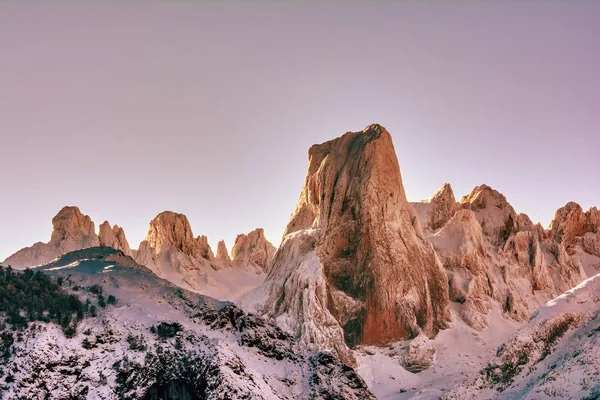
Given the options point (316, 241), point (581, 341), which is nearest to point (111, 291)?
point (581, 341)

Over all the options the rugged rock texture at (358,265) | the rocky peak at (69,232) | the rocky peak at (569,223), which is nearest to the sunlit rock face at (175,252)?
the rocky peak at (69,232)

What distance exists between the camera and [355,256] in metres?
115

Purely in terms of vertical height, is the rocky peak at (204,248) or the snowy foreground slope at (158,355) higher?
the rocky peak at (204,248)

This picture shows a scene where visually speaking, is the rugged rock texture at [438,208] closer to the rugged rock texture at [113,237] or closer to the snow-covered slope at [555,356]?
the rugged rock texture at [113,237]

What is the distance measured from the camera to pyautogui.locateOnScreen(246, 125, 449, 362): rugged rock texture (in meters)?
108

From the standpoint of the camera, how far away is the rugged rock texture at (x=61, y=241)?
148 meters

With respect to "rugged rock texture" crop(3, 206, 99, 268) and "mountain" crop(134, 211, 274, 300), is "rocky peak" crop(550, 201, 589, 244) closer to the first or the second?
"mountain" crop(134, 211, 274, 300)

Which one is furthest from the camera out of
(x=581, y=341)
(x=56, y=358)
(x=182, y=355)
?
(x=581, y=341)

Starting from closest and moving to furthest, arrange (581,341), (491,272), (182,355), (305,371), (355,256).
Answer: (182,355)
(305,371)
(581,341)
(355,256)
(491,272)

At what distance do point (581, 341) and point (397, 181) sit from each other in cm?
7389

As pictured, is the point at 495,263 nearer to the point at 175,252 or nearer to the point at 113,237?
the point at 175,252

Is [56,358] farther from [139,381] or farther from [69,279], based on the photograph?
[69,279]

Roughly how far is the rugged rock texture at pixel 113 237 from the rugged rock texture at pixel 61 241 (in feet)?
23.5

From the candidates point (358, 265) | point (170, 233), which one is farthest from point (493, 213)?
point (170, 233)
